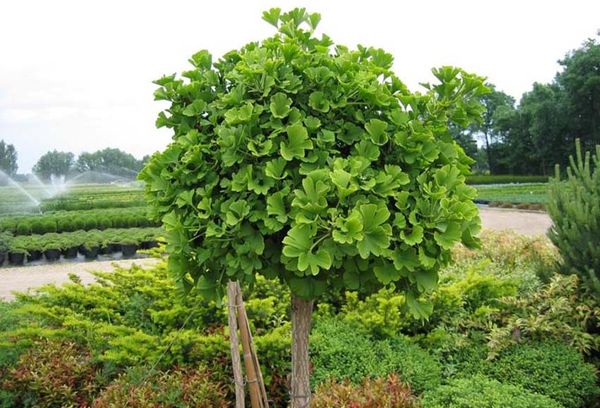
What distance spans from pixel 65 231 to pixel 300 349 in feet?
42.5

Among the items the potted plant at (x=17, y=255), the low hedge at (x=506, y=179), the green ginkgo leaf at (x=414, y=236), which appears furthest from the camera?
the low hedge at (x=506, y=179)

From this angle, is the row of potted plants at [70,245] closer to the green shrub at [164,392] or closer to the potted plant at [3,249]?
the potted plant at [3,249]

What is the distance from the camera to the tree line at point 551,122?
3067cm

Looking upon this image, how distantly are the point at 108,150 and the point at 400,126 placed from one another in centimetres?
A: 2789

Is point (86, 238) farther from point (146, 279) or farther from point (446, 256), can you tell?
point (446, 256)

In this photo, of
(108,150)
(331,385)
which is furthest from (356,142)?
(108,150)

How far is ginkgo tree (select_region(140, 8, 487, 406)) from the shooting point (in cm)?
167

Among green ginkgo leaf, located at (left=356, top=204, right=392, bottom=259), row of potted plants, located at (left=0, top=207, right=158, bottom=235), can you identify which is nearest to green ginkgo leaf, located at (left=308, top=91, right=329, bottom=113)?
green ginkgo leaf, located at (left=356, top=204, right=392, bottom=259)

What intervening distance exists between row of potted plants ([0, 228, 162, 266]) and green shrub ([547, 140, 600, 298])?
7.87 metres

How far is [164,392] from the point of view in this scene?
10.2 feet

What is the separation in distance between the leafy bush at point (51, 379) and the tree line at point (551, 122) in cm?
3082

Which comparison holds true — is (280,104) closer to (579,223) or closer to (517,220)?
(579,223)

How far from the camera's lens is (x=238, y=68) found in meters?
1.83

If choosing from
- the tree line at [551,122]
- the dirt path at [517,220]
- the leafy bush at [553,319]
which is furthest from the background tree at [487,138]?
the leafy bush at [553,319]
